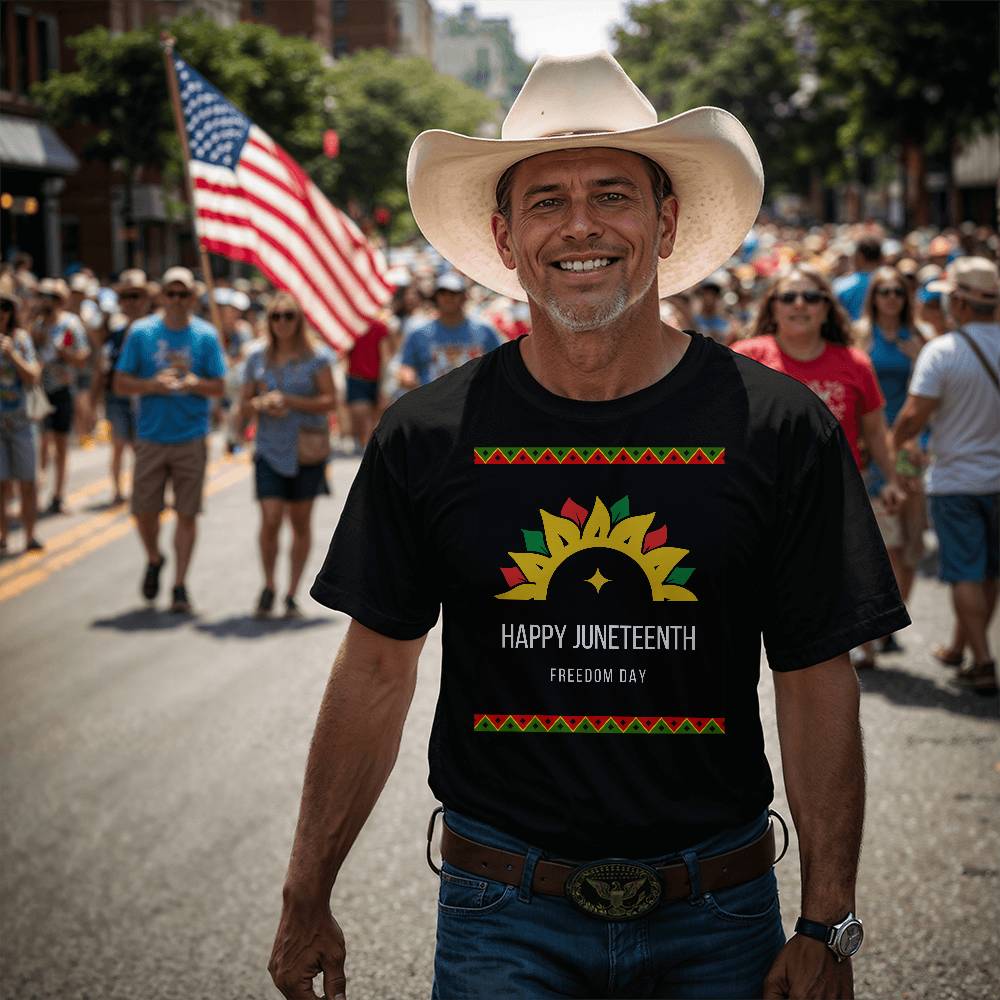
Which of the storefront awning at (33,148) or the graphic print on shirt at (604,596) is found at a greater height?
the storefront awning at (33,148)

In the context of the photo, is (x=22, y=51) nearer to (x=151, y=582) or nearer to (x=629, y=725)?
(x=151, y=582)

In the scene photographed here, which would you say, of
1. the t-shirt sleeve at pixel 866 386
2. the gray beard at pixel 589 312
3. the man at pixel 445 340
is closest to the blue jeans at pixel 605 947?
the gray beard at pixel 589 312

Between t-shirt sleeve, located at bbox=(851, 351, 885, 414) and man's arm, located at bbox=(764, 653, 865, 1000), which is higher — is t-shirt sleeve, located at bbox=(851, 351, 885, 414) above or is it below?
above

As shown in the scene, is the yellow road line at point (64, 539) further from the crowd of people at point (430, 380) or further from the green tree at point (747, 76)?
the green tree at point (747, 76)

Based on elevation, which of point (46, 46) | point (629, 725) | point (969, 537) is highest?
point (46, 46)

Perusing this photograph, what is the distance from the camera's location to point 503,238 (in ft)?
11.0

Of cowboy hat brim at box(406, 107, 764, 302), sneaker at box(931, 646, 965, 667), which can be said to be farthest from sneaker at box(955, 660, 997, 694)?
cowboy hat brim at box(406, 107, 764, 302)

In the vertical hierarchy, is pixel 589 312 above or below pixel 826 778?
above

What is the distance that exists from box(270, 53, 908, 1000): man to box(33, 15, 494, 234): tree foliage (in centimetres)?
3025

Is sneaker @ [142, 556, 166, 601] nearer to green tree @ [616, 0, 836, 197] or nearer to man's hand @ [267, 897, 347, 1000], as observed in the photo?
man's hand @ [267, 897, 347, 1000]

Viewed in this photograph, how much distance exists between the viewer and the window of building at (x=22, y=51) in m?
34.1

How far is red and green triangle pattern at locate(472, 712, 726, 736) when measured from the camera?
2893 mm

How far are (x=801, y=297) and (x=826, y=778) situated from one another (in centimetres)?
518

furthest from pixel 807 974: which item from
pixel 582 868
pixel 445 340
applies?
pixel 445 340
